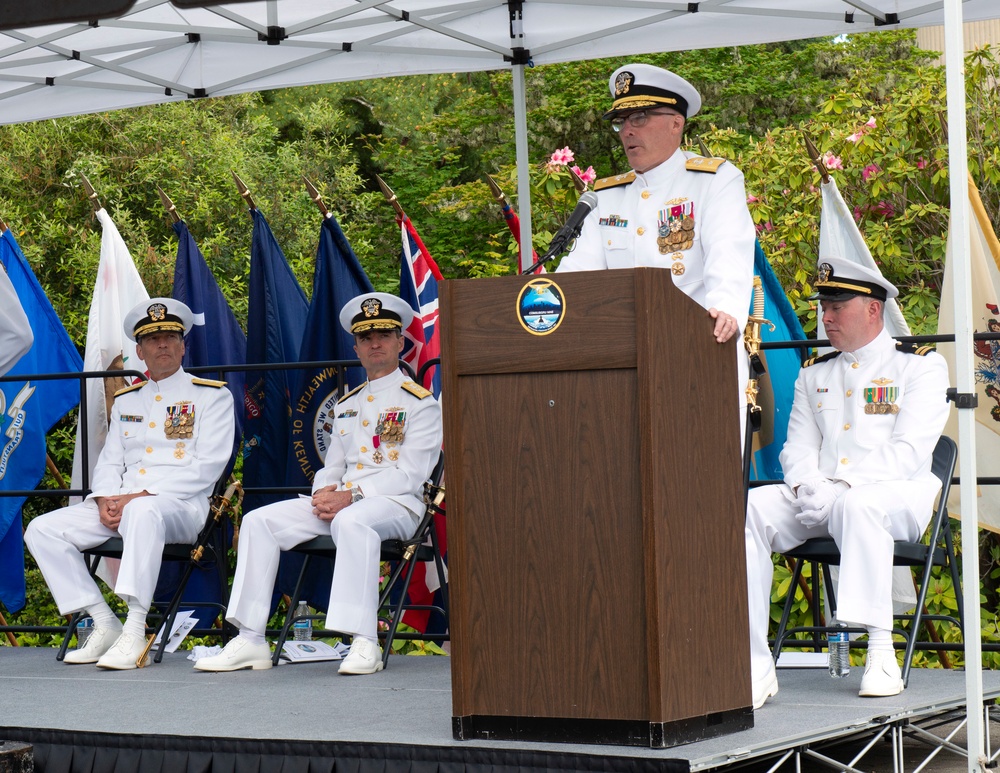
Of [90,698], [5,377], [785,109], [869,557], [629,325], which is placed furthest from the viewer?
[785,109]

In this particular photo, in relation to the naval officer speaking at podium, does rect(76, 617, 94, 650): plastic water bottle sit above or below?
below

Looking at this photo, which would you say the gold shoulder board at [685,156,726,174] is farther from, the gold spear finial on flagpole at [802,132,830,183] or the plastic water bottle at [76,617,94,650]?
the plastic water bottle at [76,617,94,650]

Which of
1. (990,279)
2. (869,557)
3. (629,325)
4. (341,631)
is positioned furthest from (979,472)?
(629,325)

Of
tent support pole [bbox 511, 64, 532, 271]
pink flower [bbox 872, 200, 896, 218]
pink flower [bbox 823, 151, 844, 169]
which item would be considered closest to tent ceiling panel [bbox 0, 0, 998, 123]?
tent support pole [bbox 511, 64, 532, 271]

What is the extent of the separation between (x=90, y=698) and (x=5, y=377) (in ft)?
8.38

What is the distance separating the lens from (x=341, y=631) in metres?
5.07

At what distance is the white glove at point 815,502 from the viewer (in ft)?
14.5

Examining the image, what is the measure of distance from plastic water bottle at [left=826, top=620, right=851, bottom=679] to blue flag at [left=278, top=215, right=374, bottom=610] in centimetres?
257

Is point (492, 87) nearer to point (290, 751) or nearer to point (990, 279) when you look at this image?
point (990, 279)

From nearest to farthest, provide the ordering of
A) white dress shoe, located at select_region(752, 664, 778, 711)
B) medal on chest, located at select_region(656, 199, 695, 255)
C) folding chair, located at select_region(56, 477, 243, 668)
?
white dress shoe, located at select_region(752, 664, 778, 711) < medal on chest, located at select_region(656, 199, 695, 255) < folding chair, located at select_region(56, 477, 243, 668)

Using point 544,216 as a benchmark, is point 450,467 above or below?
below

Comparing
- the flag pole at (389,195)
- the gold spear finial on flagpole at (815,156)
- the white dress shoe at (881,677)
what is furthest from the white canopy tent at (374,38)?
the white dress shoe at (881,677)

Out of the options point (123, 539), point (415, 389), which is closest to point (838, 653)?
point (415, 389)

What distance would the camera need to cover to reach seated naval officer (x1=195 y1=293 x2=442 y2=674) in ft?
16.9
